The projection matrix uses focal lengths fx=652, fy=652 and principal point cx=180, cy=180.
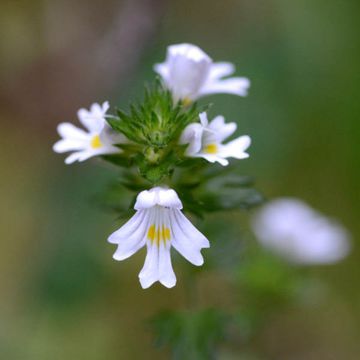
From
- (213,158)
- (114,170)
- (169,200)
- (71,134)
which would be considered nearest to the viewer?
(169,200)

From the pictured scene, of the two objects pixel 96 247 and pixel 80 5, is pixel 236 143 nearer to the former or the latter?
pixel 96 247

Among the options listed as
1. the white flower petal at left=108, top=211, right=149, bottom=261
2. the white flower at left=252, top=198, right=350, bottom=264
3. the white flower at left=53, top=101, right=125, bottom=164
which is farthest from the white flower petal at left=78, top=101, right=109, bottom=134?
the white flower at left=252, top=198, right=350, bottom=264

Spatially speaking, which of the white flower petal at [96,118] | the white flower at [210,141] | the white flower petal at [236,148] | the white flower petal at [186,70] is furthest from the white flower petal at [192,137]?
the white flower petal at [186,70]

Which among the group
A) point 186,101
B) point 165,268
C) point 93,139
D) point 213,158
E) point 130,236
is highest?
point 186,101

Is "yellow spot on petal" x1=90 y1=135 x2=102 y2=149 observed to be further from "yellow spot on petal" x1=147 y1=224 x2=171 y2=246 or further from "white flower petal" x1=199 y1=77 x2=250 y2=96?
"white flower petal" x1=199 y1=77 x2=250 y2=96

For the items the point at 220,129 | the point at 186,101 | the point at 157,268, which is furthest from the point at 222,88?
the point at 157,268

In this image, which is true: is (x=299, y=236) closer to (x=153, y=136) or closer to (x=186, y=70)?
(x=186, y=70)
